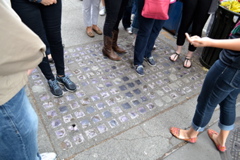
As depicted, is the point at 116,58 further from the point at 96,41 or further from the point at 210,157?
the point at 210,157

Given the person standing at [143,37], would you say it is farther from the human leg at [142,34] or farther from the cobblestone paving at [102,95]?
the cobblestone paving at [102,95]

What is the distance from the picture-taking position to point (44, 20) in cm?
207

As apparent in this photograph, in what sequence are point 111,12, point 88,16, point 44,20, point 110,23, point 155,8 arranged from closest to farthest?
point 44,20, point 155,8, point 111,12, point 110,23, point 88,16

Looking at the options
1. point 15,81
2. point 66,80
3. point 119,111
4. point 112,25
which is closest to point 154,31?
point 112,25

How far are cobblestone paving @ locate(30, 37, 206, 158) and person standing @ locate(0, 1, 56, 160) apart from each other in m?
0.91

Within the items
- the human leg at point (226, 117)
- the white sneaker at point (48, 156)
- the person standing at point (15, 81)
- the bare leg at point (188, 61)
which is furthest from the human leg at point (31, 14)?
the bare leg at point (188, 61)

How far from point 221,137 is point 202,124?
35 centimetres

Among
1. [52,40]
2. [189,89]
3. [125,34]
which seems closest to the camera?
[52,40]

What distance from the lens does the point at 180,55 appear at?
384 centimetres

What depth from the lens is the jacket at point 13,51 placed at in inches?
31.0

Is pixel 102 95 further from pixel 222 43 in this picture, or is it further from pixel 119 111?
pixel 222 43

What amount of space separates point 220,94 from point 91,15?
305cm

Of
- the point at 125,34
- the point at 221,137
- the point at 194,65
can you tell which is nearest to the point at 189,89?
the point at 194,65

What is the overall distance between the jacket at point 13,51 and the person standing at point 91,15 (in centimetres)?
296
